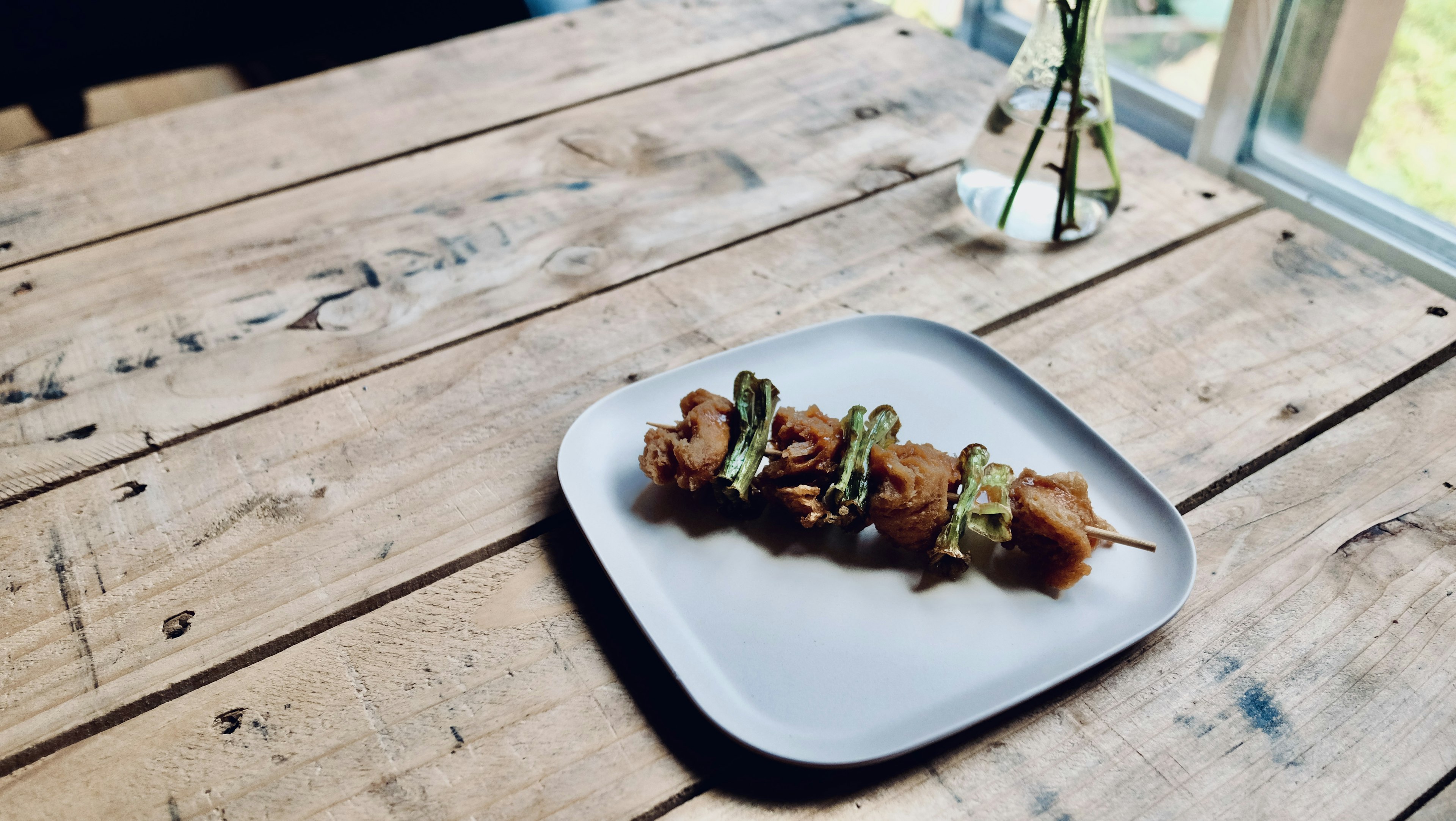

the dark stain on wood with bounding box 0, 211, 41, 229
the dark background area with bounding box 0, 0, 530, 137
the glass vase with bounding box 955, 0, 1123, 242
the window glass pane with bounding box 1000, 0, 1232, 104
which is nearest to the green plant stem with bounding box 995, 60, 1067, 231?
the glass vase with bounding box 955, 0, 1123, 242

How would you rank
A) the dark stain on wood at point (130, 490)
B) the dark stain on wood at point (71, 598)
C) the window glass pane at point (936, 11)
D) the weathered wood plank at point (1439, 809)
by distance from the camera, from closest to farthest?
the weathered wood plank at point (1439, 809) → the dark stain on wood at point (71, 598) → the dark stain on wood at point (130, 490) → the window glass pane at point (936, 11)

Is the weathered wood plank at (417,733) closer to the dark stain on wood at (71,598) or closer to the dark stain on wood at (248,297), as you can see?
the dark stain on wood at (71,598)

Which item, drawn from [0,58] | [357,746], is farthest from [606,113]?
[0,58]

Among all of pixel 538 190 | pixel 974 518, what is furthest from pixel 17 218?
pixel 974 518

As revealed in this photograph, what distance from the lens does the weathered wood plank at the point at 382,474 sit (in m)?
0.67

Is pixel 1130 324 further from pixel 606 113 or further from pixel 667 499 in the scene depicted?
pixel 606 113

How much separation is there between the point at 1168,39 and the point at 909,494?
4.00 feet

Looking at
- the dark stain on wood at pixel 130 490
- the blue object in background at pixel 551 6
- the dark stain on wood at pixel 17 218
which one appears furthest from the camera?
the blue object in background at pixel 551 6

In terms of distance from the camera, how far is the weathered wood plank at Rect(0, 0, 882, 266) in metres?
1.09

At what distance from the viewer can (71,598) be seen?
0.70m

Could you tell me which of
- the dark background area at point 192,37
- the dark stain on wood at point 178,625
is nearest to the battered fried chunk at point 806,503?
the dark stain on wood at point 178,625

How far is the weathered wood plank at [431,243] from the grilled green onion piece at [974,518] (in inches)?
17.5

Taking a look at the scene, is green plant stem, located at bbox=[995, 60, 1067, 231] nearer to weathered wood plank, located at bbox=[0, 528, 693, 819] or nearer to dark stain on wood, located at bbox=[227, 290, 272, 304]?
weathered wood plank, located at bbox=[0, 528, 693, 819]

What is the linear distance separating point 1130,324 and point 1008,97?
26 cm
